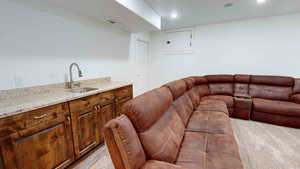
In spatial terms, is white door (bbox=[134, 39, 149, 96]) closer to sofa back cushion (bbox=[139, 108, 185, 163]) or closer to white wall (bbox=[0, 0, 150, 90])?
white wall (bbox=[0, 0, 150, 90])

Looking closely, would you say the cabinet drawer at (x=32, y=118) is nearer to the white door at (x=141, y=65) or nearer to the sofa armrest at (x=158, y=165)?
the sofa armrest at (x=158, y=165)

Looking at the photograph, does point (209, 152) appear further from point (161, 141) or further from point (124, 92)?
point (124, 92)

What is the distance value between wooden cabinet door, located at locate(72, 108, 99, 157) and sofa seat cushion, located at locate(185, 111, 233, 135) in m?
1.29

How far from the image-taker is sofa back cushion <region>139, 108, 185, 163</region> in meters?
1.03

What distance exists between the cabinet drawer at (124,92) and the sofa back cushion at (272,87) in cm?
304

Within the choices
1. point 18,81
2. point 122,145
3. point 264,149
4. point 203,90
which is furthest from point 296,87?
point 18,81

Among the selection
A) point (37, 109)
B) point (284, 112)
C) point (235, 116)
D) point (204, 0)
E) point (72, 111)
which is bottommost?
point (235, 116)

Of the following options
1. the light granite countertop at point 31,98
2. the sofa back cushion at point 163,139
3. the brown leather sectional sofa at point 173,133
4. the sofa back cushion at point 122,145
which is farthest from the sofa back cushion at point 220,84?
the sofa back cushion at point 122,145

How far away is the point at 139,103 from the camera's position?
1.05m

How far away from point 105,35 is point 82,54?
0.73 m

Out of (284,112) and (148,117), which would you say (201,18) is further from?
(148,117)

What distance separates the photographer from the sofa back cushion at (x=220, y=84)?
137 inches

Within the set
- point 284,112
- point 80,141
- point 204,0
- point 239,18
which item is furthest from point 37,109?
point 239,18

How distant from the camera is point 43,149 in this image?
1273 millimetres
